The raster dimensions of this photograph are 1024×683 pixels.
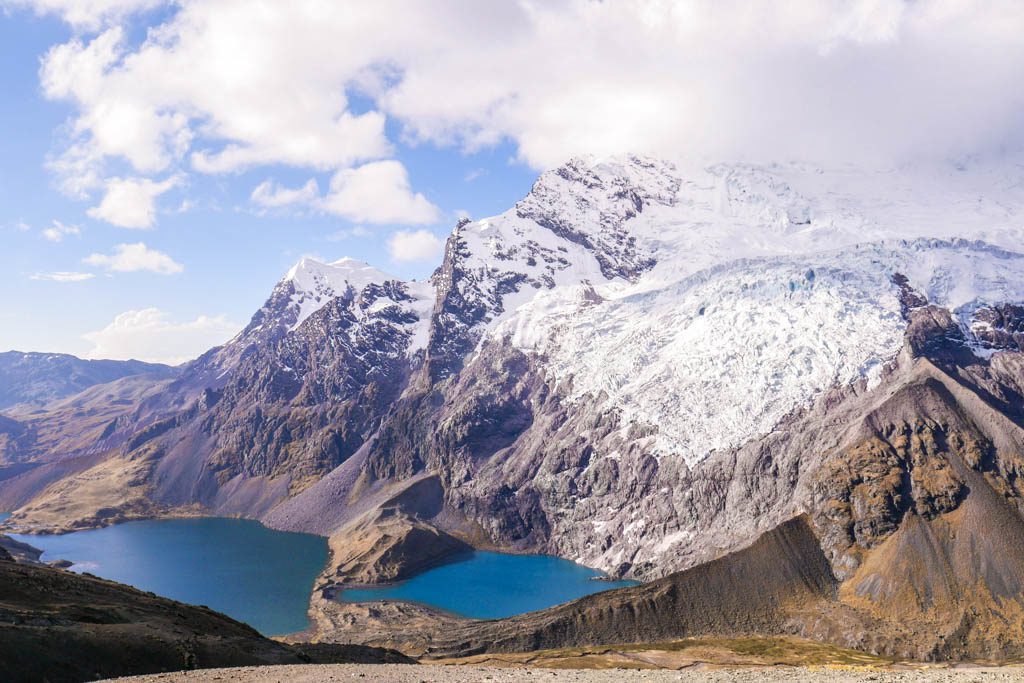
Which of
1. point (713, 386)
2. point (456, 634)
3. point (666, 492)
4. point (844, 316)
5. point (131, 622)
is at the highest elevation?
point (844, 316)

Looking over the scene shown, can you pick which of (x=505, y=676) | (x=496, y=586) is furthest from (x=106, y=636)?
(x=496, y=586)

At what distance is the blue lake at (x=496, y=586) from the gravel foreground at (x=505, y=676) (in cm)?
10472

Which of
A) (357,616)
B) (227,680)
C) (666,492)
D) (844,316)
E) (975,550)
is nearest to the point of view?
(227,680)

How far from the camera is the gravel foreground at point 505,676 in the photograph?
3962 centimetres

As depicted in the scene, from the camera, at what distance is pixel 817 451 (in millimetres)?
157875

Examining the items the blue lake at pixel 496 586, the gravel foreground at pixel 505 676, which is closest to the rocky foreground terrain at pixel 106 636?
the gravel foreground at pixel 505 676

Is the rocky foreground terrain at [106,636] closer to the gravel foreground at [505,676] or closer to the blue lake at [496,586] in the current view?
the gravel foreground at [505,676]

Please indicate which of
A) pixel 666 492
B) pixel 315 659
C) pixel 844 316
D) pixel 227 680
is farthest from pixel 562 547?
pixel 227 680

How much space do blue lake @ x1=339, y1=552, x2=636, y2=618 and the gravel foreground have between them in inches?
4123

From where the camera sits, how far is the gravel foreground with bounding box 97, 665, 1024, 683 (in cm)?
3962

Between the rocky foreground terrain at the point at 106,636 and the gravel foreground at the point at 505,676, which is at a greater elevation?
the rocky foreground terrain at the point at 106,636

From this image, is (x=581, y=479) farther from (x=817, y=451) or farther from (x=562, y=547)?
(x=817, y=451)

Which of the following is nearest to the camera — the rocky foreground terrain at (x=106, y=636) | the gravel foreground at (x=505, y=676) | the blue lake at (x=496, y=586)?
the rocky foreground terrain at (x=106, y=636)

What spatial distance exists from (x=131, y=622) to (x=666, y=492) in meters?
139
